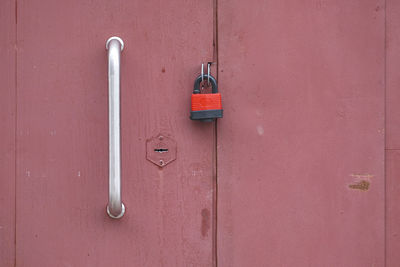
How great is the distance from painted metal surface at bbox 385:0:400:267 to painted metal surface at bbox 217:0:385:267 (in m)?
0.02

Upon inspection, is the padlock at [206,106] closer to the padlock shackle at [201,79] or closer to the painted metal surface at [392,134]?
the padlock shackle at [201,79]

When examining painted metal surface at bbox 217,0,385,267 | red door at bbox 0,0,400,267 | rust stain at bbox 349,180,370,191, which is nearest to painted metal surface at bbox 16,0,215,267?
red door at bbox 0,0,400,267

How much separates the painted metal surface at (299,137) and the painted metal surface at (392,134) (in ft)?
0.06

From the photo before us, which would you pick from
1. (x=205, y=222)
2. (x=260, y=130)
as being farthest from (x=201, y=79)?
(x=205, y=222)

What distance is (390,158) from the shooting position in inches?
26.1

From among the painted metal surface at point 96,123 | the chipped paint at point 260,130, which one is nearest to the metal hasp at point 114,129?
the painted metal surface at point 96,123

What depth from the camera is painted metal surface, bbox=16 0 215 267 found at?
660 mm

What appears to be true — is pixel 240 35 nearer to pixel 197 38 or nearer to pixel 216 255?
pixel 197 38

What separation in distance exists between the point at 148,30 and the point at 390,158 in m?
0.65

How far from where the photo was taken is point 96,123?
659mm

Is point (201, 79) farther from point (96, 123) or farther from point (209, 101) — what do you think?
point (96, 123)

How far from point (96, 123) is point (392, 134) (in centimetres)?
70

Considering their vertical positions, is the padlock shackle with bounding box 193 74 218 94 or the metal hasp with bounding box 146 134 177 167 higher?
the padlock shackle with bounding box 193 74 218 94

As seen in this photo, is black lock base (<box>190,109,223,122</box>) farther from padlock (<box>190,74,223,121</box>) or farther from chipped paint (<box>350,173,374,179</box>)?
chipped paint (<box>350,173,374,179</box>)
